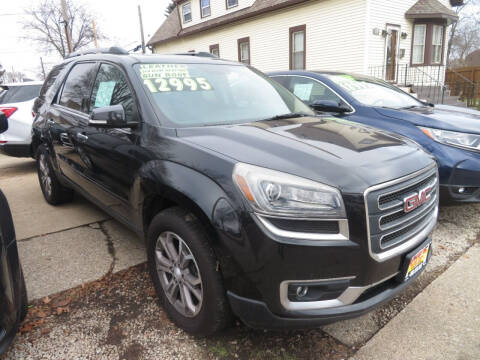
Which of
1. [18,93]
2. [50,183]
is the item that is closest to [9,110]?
[18,93]

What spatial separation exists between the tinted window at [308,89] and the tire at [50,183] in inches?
128

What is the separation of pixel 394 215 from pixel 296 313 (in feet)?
2.35

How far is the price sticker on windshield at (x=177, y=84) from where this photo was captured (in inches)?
100

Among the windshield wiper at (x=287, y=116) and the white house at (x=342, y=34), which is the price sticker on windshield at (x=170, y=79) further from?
the white house at (x=342, y=34)

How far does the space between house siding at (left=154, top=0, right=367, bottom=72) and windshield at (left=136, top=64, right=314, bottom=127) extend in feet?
33.6

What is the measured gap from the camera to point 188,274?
2.07 m

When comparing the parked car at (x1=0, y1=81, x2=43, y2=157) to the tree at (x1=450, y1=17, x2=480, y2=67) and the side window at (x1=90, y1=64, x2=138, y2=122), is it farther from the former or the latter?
the tree at (x1=450, y1=17, x2=480, y2=67)

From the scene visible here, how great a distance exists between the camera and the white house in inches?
477

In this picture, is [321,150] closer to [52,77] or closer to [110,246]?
[110,246]

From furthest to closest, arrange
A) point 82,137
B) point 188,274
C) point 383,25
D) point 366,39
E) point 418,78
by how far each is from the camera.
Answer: point 418,78
point 383,25
point 366,39
point 82,137
point 188,274

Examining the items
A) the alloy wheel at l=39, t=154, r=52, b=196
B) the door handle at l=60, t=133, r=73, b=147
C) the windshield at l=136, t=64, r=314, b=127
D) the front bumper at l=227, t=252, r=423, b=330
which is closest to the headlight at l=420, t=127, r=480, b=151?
the windshield at l=136, t=64, r=314, b=127

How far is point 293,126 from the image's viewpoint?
7.99 feet

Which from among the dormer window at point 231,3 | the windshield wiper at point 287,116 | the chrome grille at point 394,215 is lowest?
the chrome grille at point 394,215

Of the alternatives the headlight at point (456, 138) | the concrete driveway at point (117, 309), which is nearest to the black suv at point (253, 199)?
the concrete driveway at point (117, 309)
